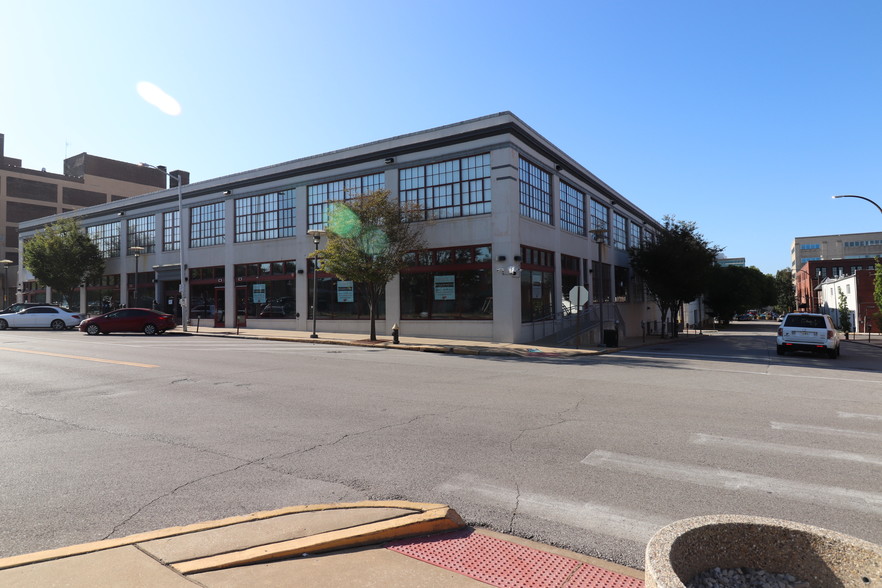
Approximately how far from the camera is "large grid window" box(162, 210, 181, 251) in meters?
36.8

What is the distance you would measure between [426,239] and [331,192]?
Result: 745 cm

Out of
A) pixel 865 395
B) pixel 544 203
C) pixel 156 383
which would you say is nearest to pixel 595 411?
Answer: pixel 865 395

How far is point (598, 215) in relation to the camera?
3466cm

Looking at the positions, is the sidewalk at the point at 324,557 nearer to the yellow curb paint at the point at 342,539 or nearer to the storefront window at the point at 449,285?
the yellow curb paint at the point at 342,539

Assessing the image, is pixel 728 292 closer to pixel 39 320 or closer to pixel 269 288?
pixel 269 288

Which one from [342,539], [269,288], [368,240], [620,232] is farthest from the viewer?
[620,232]

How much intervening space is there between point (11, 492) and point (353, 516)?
326 centimetres

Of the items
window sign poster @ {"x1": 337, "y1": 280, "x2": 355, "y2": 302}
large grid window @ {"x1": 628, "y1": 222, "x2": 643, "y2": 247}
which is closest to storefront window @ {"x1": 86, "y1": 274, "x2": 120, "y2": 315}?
window sign poster @ {"x1": 337, "y1": 280, "x2": 355, "y2": 302}

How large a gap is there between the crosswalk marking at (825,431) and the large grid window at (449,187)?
17.6m

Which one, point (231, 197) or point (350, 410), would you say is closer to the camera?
point (350, 410)

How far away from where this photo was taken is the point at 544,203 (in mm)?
26844

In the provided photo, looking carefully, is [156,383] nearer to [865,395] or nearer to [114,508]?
[114,508]

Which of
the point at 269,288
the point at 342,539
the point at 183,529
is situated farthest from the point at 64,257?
the point at 342,539

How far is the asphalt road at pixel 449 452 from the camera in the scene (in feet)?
13.5
